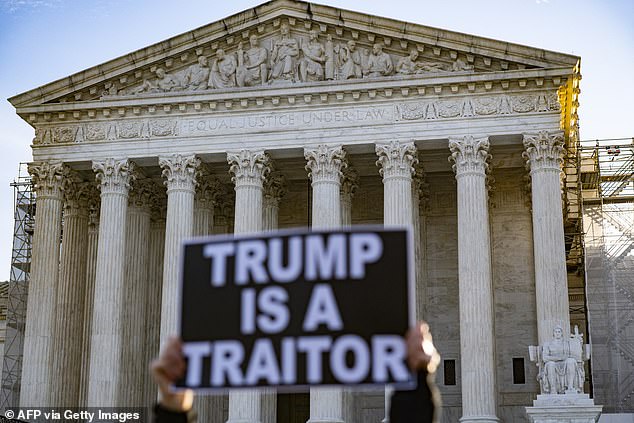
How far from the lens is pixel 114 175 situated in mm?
45781

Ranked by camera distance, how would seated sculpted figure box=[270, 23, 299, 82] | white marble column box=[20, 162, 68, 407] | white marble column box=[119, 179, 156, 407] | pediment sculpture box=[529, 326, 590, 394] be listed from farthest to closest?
1. white marble column box=[119, 179, 156, 407]
2. white marble column box=[20, 162, 68, 407]
3. seated sculpted figure box=[270, 23, 299, 82]
4. pediment sculpture box=[529, 326, 590, 394]

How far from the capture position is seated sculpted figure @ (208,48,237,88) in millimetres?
45500

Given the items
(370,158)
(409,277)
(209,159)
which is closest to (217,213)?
(209,159)

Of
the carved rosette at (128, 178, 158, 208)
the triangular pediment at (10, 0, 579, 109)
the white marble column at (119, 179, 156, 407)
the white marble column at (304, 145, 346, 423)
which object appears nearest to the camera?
the triangular pediment at (10, 0, 579, 109)

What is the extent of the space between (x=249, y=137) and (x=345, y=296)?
119 ft

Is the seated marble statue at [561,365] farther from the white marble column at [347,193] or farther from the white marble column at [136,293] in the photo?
the white marble column at [136,293]

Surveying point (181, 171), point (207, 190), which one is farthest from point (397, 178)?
point (207, 190)

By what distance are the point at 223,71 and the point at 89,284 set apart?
457 inches

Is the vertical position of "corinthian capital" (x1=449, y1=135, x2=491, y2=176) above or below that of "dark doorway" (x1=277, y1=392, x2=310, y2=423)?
above

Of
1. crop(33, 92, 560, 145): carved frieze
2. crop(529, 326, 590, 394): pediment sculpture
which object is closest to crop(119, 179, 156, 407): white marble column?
crop(33, 92, 560, 145): carved frieze

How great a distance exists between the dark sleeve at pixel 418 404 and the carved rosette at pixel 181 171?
122 feet

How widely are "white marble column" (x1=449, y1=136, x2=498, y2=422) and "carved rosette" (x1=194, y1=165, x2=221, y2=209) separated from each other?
11.2m

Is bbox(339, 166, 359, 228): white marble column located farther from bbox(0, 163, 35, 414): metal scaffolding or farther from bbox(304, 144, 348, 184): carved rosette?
bbox(0, 163, 35, 414): metal scaffolding

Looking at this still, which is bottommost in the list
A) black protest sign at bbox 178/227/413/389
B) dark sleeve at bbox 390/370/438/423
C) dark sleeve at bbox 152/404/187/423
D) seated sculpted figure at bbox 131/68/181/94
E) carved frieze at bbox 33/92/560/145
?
dark sleeve at bbox 152/404/187/423
